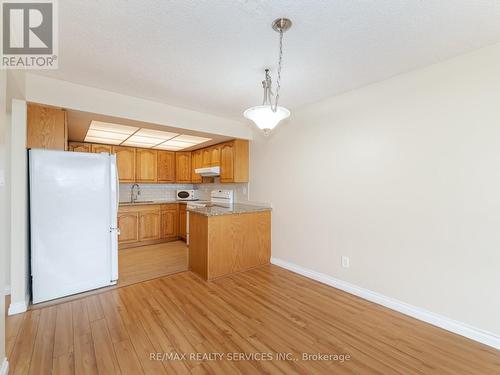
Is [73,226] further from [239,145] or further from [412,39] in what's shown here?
[412,39]

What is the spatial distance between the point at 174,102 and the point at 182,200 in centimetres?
302

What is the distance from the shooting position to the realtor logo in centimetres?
150

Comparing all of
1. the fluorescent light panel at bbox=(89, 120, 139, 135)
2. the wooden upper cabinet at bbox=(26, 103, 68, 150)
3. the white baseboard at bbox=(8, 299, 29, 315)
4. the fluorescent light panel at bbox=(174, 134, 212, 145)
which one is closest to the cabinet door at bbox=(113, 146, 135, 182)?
the fluorescent light panel at bbox=(89, 120, 139, 135)

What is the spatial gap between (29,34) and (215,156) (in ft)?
10.8

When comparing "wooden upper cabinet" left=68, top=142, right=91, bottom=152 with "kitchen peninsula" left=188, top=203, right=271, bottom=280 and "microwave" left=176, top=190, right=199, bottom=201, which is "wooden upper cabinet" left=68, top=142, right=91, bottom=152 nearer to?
"microwave" left=176, top=190, right=199, bottom=201

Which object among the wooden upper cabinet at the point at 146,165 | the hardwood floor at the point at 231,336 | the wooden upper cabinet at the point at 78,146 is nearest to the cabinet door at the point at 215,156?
the wooden upper cabinet at the point at 146,165

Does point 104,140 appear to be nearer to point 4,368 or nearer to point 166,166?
point 166,166

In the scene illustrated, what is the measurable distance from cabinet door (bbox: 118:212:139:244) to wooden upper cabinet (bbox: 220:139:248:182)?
81.2 inches

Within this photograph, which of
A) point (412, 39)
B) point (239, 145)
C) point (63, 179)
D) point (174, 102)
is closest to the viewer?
point (412, 39)

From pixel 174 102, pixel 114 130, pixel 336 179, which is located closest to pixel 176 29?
pixel 174 102

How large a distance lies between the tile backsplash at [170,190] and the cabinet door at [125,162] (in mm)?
411

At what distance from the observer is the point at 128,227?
4.70 meters

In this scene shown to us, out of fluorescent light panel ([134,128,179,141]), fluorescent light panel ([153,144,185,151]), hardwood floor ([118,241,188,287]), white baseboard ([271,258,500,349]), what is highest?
fluorescent light panel ([134,128,179,141])

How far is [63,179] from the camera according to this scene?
2.57m
